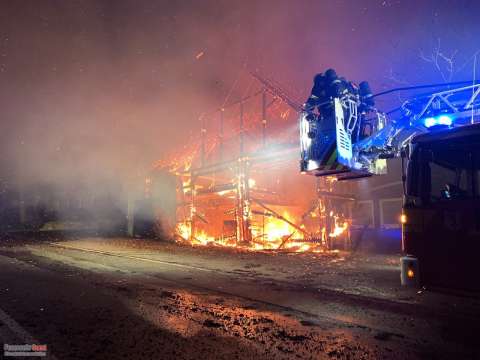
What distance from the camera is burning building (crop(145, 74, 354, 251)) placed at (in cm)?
1303

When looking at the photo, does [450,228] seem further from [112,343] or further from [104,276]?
[104,276]

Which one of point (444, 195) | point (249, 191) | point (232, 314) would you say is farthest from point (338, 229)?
point (232, 314)

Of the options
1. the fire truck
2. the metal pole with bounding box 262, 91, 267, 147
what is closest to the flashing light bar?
the fire truck

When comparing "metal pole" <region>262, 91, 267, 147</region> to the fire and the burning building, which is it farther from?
the fire

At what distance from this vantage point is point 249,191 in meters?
14.2

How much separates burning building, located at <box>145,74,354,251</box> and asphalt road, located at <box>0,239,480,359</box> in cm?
512

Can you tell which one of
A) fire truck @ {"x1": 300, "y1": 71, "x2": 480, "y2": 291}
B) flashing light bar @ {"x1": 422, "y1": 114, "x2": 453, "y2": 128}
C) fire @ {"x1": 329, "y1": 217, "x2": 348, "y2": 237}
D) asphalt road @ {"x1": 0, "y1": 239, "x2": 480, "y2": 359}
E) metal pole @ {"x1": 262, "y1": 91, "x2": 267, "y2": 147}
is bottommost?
asphalt road @ {"x1": 0, "y1": 239, "x2": 480, "y2": 359}

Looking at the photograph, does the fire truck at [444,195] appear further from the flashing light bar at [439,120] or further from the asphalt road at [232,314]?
the asphalt road at [232,314]

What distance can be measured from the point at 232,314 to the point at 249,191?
31.7ft

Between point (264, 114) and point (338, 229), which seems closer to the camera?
point (338, 229)

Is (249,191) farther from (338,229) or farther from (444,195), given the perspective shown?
(444,195)

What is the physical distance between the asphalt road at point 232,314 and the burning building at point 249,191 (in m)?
5.12

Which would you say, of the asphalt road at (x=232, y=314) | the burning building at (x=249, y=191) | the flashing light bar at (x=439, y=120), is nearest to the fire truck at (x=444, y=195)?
the flashing light bar at (x=439, y=120)

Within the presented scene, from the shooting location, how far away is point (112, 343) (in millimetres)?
3611
